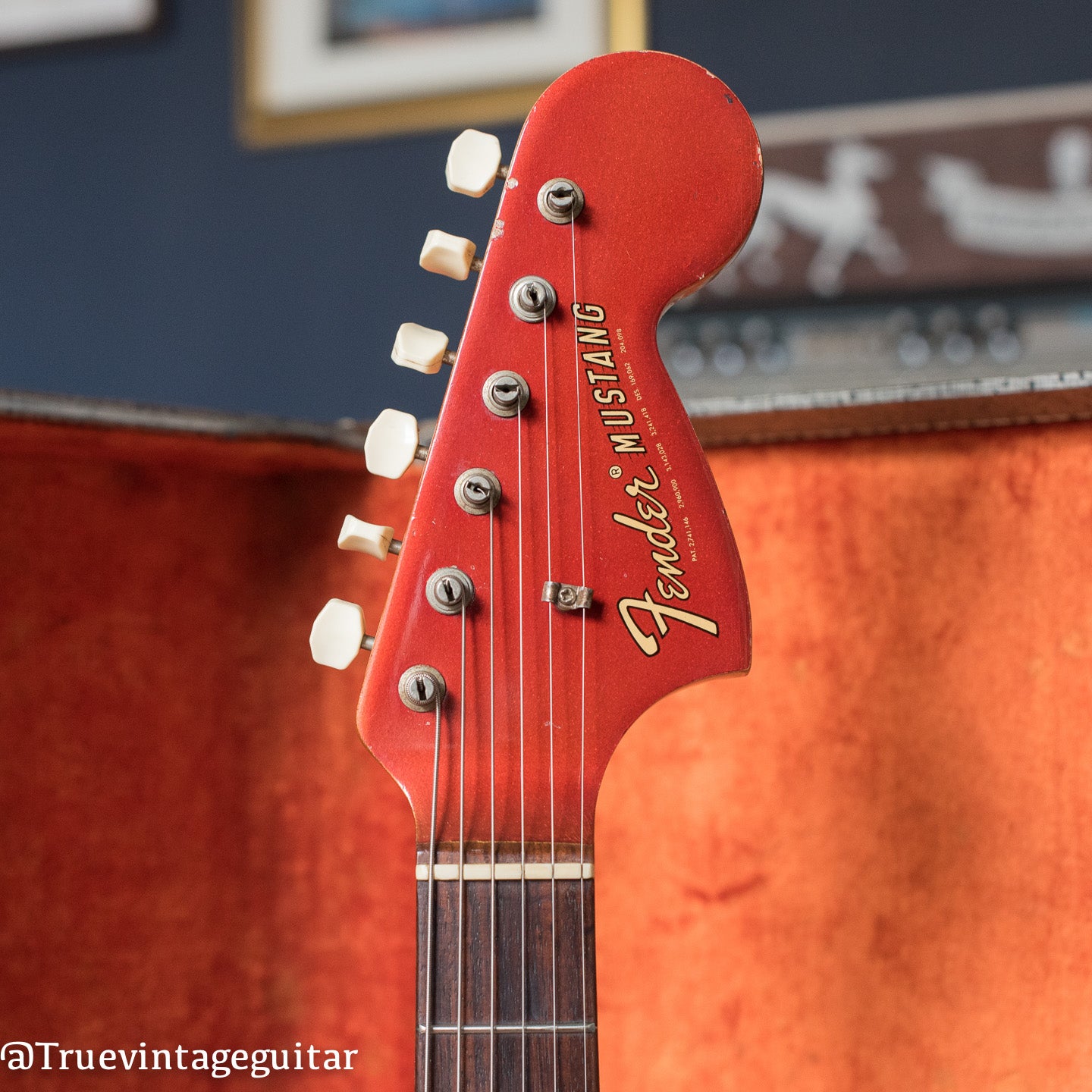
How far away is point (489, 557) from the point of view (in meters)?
0.55

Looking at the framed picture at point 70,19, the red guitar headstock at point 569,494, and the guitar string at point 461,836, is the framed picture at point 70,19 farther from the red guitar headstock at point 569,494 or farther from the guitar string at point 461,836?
the guitar string at point 461,836

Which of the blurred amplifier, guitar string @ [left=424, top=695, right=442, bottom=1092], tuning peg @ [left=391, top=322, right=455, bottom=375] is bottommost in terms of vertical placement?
guitar string @ [left=424, top=695, right=442, bottom=1092]

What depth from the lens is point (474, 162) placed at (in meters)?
0.55

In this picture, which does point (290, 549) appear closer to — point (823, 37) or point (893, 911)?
point (893, 911)

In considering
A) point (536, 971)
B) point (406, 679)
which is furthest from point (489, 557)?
point (536, 971)

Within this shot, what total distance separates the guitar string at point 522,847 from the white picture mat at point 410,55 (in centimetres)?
103

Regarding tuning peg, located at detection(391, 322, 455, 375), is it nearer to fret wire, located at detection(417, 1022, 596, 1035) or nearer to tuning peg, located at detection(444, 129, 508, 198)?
tuning peg, located at detection(444, 129, 508, 198)

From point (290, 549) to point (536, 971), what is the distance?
0.35m

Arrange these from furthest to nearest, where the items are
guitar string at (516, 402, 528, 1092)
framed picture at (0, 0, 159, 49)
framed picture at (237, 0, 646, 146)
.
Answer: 1. framed picture at (0, 0, 159, 49)
2. framed picture at (237, 0, 646, 146)
3. guitar string at (516, 402, 528, 1092)

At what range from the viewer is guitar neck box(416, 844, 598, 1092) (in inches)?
21.1

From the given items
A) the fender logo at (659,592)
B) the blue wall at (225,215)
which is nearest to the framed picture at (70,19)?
the blue wall at (225,215)

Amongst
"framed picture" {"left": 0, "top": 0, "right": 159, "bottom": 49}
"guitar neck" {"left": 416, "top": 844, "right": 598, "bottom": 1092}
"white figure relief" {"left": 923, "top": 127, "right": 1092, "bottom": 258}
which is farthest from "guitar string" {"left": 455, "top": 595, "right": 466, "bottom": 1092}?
"framed picture" {"left": 0, "top": 0, "right": 159, "bottom": 49}

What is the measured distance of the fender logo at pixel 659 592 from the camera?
0.56 m

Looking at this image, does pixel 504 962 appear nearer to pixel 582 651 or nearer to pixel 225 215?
pixel 582 651
